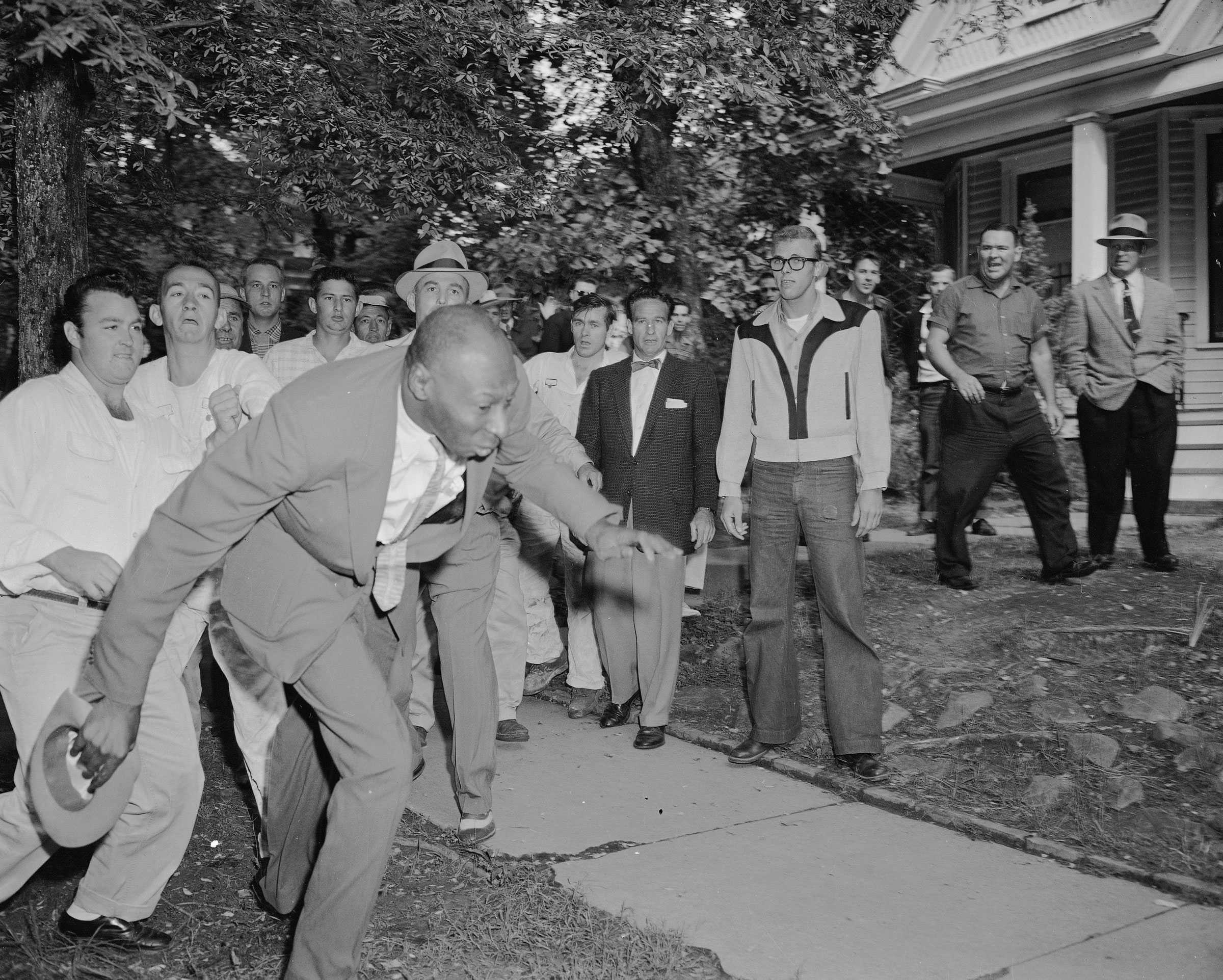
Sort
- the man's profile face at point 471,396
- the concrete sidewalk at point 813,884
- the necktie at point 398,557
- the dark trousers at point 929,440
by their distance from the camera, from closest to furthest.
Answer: the man's profile face at point 471,396
the necktie at point 398,557
the concrete sidewalk at point 813,884
the dark trousers at point 929,440

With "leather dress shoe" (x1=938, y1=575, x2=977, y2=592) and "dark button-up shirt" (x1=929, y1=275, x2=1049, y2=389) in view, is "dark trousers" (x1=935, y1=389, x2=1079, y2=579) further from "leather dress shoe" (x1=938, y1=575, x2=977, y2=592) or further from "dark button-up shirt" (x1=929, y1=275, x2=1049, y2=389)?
"dark button-up shirt" (x1=929, y1=275, x2=1049, y2=389)

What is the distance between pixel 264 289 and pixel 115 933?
177 inches

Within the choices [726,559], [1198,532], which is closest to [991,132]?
[1198,532]

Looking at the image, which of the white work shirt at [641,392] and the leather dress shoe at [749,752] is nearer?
the leather dress shoe at [749,752]

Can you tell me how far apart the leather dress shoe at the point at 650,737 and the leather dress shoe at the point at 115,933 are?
254cm

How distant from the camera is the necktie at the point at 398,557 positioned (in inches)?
135

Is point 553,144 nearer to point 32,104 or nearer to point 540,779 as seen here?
point 32,104

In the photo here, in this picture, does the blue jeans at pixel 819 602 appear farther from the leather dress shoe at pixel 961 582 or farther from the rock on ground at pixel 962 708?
the leather dress shoe at pixel 961 582

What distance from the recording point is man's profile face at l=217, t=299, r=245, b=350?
7074 mm

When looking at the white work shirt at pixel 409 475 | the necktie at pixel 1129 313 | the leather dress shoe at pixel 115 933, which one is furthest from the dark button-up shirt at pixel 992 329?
the leather dress shoe at pixel 115 933

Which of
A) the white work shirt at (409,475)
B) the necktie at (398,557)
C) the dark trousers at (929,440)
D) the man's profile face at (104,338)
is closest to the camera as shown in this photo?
the white work shirt at (409,475)

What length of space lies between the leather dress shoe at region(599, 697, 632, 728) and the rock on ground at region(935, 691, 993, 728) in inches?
60.7

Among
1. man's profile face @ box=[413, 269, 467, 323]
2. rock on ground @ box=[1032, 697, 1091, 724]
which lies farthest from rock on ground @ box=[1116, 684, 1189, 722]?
man's profile face @ box=[413, 269, 467, 323]

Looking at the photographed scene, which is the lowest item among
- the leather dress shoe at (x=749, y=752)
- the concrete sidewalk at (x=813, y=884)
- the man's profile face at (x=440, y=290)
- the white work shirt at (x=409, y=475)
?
the concrete sidewalk at (x=813, y=884)
